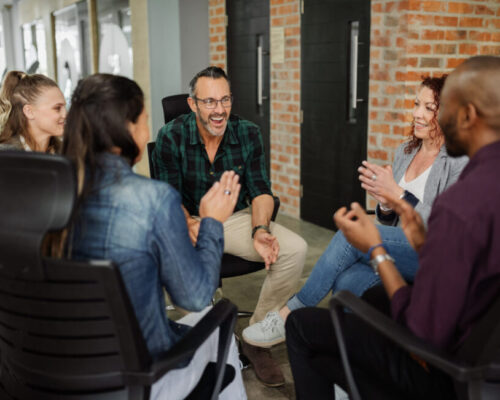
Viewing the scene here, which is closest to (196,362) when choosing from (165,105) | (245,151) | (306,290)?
(306,290)

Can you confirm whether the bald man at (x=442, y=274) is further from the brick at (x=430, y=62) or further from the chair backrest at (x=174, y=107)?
the brick at (x=430, y=62)

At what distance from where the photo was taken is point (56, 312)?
1.11 m

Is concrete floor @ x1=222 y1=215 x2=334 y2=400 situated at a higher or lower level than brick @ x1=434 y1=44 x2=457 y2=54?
lower

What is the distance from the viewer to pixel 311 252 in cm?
394

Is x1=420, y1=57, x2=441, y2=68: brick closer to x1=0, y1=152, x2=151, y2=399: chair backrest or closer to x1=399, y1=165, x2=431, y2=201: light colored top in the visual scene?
x1=399, y1=165, x2=431, y2=201: light colored top

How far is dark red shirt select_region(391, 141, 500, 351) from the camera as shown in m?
1.09

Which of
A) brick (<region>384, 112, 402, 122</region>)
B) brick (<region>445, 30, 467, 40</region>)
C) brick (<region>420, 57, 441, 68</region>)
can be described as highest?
brick (<region>445, 30, 467, 40</region>)

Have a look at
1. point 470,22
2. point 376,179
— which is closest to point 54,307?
point 376,179

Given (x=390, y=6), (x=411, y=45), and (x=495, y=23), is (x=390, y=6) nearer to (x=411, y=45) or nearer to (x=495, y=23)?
(x=411, y=45)

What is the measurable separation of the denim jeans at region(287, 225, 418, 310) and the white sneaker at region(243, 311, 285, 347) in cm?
14

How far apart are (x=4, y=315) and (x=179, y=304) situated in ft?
1.27

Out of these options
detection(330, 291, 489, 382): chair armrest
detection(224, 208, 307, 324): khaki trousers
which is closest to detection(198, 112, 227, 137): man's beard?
detection(224, 208, 307, 324): khaki trousers

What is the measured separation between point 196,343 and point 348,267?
1045mm

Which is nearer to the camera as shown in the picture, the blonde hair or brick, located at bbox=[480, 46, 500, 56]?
the blonde hair
